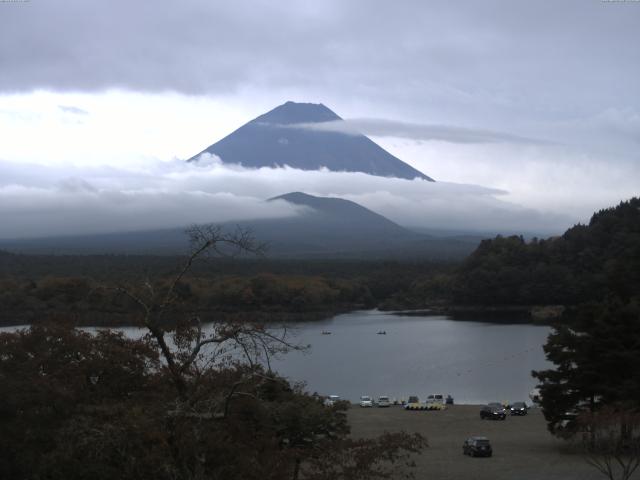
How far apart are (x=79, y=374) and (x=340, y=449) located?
106 inches

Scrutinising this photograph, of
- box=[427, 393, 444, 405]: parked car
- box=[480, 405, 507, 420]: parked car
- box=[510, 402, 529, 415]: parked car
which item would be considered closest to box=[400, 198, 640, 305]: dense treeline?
box=[427, 393, 444, 405]: parked car

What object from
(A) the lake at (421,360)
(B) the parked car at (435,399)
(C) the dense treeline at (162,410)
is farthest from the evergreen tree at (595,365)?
(A) the lake at (421,360)

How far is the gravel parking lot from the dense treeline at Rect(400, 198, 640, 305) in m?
28.8

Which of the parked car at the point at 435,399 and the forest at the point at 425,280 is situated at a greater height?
the forest at the point at 425,280

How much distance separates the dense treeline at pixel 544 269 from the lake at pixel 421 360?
7542mm

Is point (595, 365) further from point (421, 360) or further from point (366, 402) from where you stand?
point (421, 360)

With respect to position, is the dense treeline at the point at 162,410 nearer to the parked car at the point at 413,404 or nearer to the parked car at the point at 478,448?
the parked car at the point at 478,448

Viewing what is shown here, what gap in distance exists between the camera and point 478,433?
15188mm

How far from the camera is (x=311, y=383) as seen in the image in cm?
2416

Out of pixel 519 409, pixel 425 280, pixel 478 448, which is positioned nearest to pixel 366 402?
pixel 519 409

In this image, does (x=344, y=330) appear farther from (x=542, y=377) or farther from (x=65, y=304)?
(x=542, y=377)

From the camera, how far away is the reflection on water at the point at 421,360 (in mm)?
23625

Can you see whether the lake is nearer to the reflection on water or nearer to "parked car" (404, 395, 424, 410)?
the reflection on water

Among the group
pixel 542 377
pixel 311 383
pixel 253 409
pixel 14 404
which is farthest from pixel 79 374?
pixel 311 383
